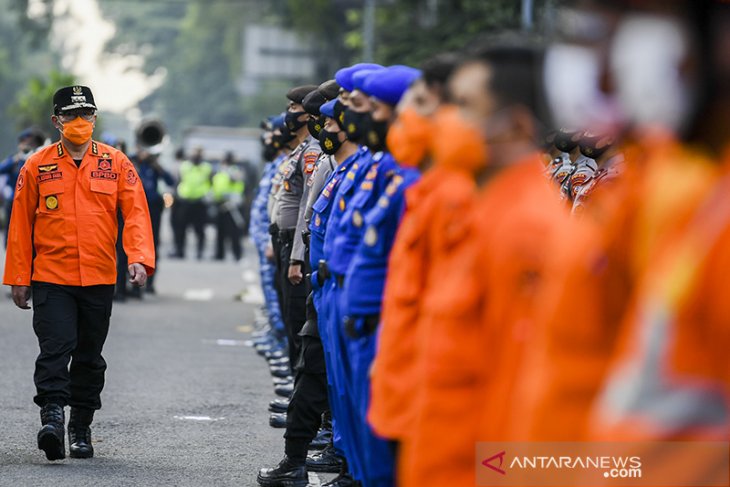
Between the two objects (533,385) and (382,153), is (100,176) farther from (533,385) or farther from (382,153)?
(533,385)

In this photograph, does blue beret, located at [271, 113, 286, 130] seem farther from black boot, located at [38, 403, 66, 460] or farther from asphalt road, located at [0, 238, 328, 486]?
black boot, located at [38, 403, 66, 460]

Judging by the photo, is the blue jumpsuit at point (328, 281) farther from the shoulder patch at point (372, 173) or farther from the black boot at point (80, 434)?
the black boot at point (80, 434)

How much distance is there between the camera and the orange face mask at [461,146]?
14.0 ft

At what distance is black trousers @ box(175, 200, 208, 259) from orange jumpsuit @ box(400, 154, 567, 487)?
2653 cm

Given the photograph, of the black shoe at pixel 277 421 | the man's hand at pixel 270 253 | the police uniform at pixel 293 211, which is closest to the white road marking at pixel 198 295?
the man's hand at pixel 270 253

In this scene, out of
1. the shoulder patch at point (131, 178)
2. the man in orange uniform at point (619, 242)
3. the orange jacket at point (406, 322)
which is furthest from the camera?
the shoulder patch at point (131, 178)

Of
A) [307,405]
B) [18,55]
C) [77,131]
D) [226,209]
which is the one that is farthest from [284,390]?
[18,55]

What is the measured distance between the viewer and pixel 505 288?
3803 millimetres

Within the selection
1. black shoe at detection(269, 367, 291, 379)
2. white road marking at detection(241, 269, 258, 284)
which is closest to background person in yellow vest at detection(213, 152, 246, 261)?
white road marking at detection(241, 269, 258, 284)

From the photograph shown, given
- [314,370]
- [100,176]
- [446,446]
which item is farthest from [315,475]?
[446,446]

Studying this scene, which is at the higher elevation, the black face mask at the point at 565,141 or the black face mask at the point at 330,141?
the black face mask at the point at 330,141

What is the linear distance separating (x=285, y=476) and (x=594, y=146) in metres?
2.94

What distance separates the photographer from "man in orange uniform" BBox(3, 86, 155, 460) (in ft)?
29.4

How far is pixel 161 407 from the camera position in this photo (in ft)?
36.2
